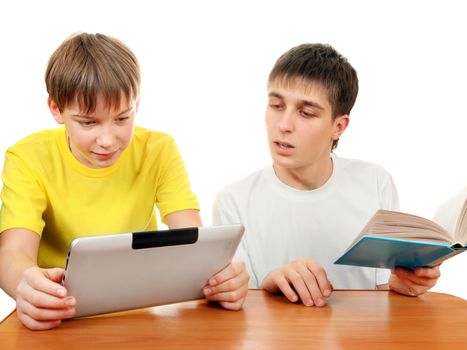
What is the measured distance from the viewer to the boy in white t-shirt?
208cm

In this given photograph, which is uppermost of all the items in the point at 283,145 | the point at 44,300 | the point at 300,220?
the point at 283,145

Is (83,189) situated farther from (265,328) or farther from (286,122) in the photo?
(265,328)

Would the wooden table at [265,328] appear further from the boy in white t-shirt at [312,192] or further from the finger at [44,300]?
the boy in white t-shirt at [312,192]

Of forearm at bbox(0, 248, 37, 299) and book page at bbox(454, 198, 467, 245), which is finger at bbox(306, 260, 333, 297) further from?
forearm at bbox(0, 248, 37, 299)

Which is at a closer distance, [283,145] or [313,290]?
[313,290]

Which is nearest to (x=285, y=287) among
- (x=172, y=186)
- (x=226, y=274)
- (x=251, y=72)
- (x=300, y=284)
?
(x=300, y=284)

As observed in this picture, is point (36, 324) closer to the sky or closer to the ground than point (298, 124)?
closer to the ground

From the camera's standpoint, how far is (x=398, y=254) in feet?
5.26

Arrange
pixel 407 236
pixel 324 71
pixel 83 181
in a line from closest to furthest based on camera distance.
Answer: pixel 407 236 → pixel 83 181 → pixel 324 71

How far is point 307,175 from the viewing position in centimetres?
215

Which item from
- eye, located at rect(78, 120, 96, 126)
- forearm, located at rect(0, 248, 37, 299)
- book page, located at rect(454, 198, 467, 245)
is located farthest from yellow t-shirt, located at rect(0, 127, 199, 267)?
book page, located at rect(454, 198, 467, 245)

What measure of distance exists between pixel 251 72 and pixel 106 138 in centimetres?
151

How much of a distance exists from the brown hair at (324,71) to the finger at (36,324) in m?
1.01

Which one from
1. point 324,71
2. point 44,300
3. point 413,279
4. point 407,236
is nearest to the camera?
point 44,300
